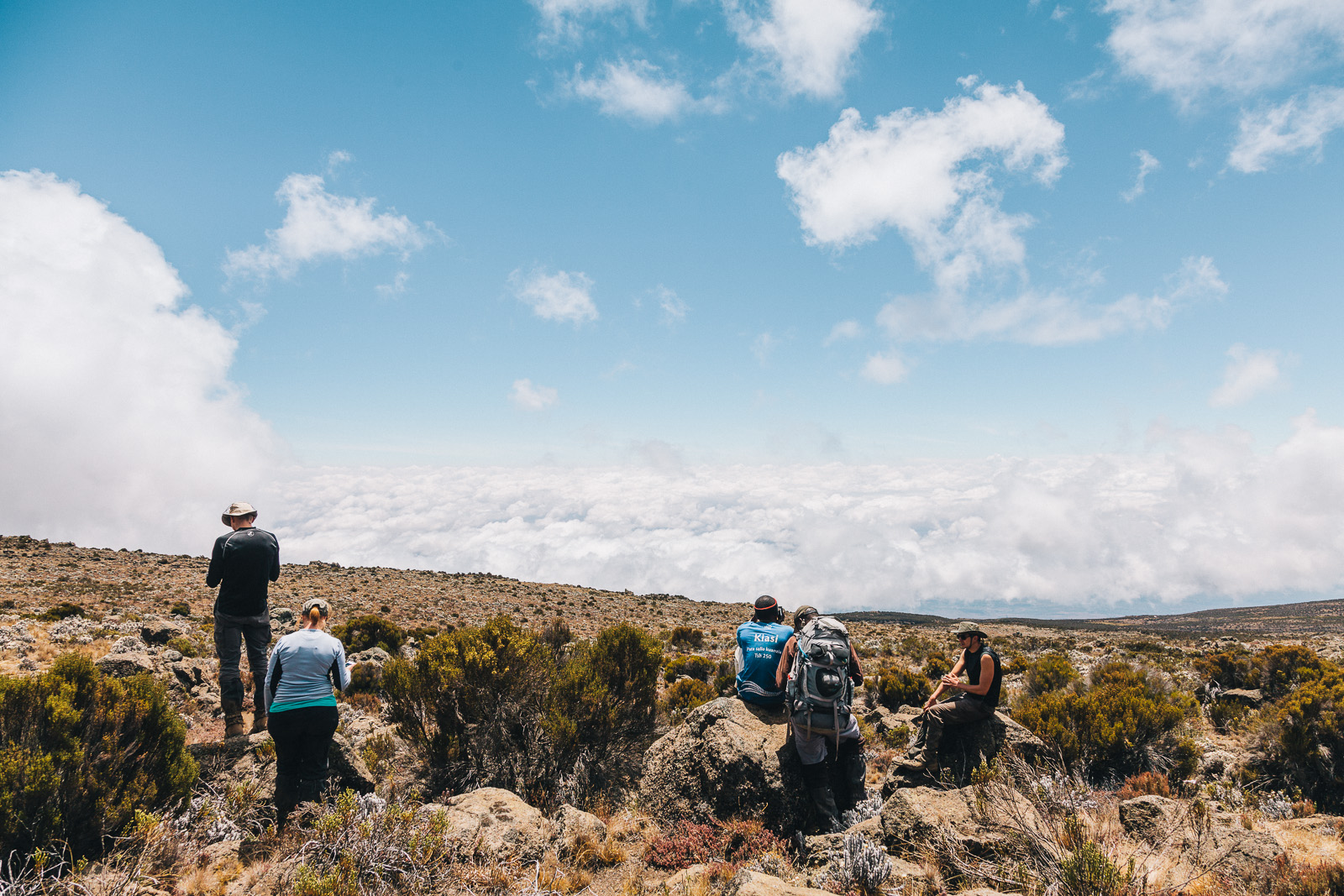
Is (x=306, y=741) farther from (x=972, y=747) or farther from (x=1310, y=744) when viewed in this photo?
(x=1310, y=744)

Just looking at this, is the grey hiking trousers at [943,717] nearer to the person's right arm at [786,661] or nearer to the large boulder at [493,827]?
the person's right arm at [786,661]

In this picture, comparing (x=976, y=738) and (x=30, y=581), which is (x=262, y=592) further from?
(x=30, y=581)

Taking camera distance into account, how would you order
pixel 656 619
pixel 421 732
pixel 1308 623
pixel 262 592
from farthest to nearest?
pixel 1308 623
pixel 656 619
pixel 421 732
pixel 262 592

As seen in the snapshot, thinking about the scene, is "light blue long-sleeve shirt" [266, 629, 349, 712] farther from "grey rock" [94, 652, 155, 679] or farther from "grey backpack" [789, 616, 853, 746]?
"grey rock" [94, 652, 155, 679]

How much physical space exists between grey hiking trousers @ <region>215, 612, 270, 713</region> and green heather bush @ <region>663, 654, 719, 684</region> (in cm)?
1052

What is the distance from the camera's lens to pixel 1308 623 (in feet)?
190

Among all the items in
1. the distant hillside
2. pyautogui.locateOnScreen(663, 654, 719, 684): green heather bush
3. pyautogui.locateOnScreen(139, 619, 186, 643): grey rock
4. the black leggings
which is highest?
the black leggings

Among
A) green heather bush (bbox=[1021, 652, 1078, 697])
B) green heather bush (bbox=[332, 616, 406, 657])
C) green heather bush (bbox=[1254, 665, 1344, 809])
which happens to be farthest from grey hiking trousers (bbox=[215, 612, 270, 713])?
green heather bush (bbox=[1021, 652, 1078, 697])

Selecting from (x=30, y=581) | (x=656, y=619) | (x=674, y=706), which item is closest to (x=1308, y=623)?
(x=656, y=619)

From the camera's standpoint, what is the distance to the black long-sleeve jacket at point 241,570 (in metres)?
5.85

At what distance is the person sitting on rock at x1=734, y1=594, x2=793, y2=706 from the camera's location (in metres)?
6.41

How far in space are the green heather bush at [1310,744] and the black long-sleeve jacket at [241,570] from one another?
41.9 feet

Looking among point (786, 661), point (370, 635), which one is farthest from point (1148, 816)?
point (370, 635)

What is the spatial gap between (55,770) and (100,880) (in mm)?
1014
